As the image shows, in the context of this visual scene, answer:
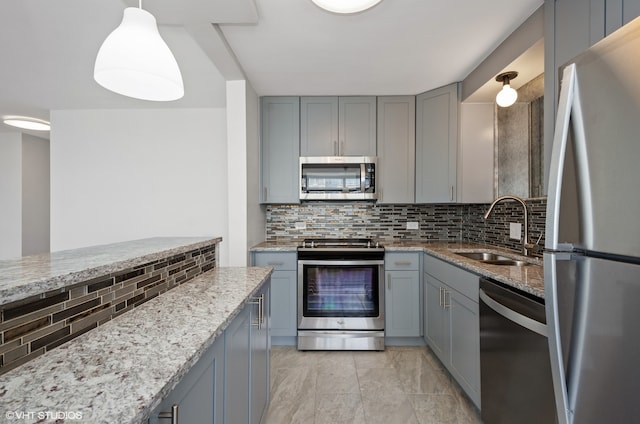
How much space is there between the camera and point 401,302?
2670 mm

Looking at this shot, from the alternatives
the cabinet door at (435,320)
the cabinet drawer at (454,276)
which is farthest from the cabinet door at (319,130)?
the cabinet door at (435,320)

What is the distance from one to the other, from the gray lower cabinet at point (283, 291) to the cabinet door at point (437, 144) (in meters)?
1.45

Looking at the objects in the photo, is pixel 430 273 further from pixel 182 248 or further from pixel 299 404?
pixel 182 248

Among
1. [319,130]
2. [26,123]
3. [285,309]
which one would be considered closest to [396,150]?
[319,130]

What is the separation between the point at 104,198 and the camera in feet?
11.6

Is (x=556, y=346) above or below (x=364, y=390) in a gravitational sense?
above

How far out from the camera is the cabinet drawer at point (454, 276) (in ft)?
5.79

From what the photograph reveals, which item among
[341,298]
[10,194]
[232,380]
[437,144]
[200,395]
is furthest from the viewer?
[10,194]

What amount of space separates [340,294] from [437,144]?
171cm

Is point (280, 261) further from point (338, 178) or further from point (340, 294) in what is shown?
point (338, 178)

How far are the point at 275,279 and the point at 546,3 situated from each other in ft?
8.70

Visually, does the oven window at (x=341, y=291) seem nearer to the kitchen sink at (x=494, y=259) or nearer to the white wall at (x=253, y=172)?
the white wall at (x=253, y=172)

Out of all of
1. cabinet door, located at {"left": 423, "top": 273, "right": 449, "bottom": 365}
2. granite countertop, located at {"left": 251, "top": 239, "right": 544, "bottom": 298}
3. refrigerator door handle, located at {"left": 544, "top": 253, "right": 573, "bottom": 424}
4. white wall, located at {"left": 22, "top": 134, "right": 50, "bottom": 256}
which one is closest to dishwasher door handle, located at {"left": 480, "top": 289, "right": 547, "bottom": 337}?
granite countertop, located at {"left": 251, "top": 239, "right": 544, "bottom": 298}

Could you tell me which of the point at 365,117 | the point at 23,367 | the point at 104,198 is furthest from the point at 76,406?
the point at 104,198
